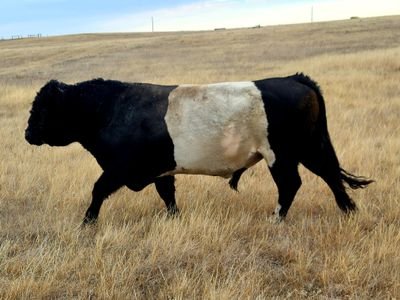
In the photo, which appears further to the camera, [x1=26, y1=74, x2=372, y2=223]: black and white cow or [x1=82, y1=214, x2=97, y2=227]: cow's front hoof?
[x1=82, y1=214, x2=97, y2=227]: cow's front hoof

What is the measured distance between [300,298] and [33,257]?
2217 mm

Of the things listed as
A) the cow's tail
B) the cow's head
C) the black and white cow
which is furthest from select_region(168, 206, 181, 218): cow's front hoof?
the cow's tail

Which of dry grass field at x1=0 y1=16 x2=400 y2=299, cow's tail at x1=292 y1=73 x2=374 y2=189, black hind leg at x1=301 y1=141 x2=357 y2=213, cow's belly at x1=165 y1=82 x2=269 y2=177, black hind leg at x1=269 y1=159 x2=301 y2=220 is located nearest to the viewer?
dry grass field at x1=0 y1=16 x2=400 y2=299

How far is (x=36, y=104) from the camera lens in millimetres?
5426

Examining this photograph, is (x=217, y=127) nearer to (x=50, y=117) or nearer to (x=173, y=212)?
(x=173, y=212)

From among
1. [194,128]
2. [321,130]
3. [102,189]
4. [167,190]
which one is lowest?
[167,190]

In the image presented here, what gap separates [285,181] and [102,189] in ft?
6.42

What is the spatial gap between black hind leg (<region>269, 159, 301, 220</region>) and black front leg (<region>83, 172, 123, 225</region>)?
167 centimetres

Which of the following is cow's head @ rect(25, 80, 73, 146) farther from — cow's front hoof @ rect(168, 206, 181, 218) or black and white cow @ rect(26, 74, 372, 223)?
cow's front hoof @ rect(168, 206, 181, 218)

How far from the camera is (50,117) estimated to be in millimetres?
5391

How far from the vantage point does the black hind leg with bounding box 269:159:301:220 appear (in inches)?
201

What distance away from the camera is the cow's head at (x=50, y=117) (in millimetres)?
5344

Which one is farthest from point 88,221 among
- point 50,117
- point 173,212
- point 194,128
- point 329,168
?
point 329,168

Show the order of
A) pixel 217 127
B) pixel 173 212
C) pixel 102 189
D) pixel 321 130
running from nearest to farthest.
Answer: pixel 217 127 → pixel 102 189 → pixel 321 130 → pixel 173 212
